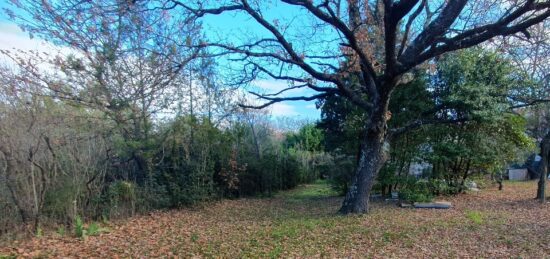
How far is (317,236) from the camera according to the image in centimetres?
666

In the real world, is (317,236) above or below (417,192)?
below

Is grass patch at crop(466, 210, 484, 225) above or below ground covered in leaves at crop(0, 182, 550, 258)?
above

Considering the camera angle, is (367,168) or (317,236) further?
(367,168)

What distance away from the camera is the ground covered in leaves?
18.4 ft

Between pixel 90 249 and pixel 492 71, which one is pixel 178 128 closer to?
pixel 90 249

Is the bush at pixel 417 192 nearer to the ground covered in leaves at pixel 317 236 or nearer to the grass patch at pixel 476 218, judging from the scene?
the ground covered in leaves at pixel 317 236

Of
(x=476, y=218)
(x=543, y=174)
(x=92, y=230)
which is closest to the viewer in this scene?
(x=92, y=230)

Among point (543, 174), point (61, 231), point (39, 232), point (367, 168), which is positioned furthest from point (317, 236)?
point (543, 174)

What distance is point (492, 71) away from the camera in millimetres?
12039

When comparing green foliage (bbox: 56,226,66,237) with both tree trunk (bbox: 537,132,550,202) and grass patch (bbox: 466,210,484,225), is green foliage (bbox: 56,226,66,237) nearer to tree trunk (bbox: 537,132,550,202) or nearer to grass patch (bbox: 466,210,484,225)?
grass patch (bbox: 466,210,484,225)

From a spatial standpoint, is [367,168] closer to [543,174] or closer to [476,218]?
[476,218]

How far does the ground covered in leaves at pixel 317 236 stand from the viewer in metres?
5.61

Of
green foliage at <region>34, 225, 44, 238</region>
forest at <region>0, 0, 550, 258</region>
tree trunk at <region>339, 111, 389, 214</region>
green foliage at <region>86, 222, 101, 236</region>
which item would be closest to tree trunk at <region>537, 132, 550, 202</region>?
forest at <region>0, 0, 550, 258</region>

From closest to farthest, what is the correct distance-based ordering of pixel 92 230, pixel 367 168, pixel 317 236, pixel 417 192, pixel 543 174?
pixel 317 236, pixel 92 230, pixel 367 168, pixel 543 174, pixel 417 192
